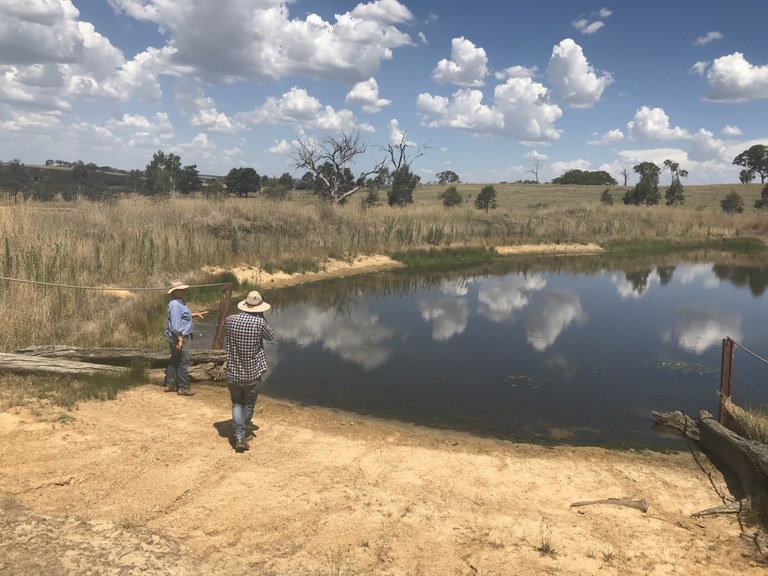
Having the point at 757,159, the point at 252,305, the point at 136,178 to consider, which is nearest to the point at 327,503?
the point at 252,305

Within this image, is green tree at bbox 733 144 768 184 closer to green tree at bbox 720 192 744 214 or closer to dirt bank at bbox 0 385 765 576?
green tree at bbox 720 192 744 214

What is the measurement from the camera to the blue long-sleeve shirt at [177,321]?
7461 mm

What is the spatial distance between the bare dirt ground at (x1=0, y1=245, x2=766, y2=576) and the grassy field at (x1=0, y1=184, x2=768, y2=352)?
3591 millimetres

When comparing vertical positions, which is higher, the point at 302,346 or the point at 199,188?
the point at 199,188

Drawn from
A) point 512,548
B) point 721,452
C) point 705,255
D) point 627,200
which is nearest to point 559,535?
point 512,548

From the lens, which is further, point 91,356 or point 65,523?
point 91,356

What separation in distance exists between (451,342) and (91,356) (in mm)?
7656

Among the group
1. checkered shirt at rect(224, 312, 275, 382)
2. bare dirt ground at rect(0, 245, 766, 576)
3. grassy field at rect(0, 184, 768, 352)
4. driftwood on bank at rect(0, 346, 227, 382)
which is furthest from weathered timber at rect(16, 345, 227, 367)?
checkered shirt at rect(224, 312, 275, 382)

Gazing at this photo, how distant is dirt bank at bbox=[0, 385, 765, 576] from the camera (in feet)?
13.8

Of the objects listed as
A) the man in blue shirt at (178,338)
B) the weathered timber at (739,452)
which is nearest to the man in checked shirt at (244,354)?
the man in blue shirt at (178,338)

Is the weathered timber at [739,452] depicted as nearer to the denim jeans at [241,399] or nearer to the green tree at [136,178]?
the denim jeans at [241,399]

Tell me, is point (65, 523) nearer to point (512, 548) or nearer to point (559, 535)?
point (512, 548)

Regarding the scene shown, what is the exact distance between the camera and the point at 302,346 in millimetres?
11844

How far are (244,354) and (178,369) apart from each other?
2.50 metres
